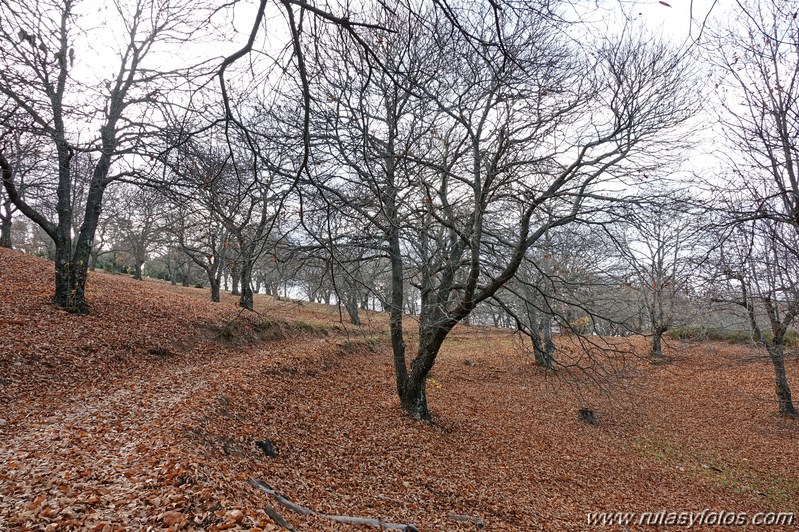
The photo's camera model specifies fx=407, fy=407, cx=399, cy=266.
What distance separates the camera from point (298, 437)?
21.6 ft

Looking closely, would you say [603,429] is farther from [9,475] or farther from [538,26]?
[9,475]

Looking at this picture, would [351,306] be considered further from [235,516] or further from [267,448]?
[267,448]

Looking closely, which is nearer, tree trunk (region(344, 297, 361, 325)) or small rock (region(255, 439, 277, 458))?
tree trunk (region(344, 297, 361, 325))

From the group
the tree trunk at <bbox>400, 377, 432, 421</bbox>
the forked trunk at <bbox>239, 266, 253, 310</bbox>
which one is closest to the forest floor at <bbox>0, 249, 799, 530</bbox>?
the tree trunk at <bbox>400, 377, 432, 421</bbox>

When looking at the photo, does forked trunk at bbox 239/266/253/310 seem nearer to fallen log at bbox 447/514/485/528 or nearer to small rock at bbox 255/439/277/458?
small rock at bbox 255/439/277/458

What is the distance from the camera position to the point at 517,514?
5504 millimetres

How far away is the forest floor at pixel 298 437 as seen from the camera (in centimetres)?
380

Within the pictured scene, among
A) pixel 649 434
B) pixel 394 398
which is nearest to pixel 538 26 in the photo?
pixel 394 398

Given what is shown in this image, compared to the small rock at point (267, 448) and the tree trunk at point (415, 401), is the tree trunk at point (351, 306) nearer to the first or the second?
the small rock at point (267, 448)

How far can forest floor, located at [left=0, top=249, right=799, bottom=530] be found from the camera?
3803 millimetres

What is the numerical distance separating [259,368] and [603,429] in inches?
331

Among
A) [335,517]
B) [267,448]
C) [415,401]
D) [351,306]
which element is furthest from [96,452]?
[415,401]

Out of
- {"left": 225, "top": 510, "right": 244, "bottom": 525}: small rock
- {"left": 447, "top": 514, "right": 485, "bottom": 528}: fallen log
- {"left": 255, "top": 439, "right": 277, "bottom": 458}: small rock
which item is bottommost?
{"left": 447, "top": 514, "right": 485, "bottom": 528}: fallen log

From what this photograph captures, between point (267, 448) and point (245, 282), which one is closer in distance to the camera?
point (267, 448)
